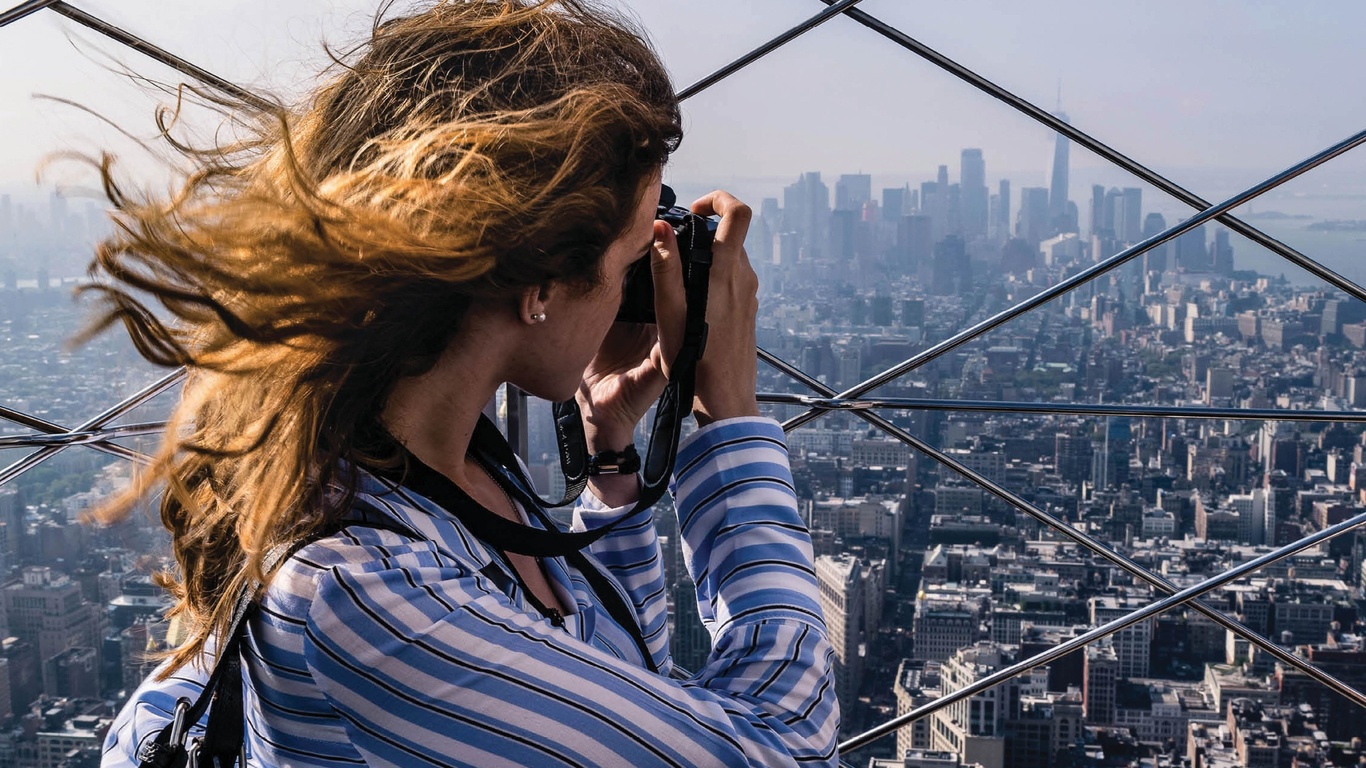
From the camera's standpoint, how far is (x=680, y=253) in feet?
2.50

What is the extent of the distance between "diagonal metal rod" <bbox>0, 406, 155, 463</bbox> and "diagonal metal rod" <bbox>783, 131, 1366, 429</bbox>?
3.05 feet

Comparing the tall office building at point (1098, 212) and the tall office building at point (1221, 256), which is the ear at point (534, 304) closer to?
the tall office building at point (1098, 212)

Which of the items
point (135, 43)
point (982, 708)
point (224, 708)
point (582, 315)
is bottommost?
point (982, 708)

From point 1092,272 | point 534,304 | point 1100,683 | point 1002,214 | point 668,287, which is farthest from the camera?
point 1100,683

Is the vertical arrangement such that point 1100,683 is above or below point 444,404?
below

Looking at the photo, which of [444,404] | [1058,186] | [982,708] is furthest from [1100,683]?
[444,404]

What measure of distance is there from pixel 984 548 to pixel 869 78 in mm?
734

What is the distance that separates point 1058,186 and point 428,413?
4.38ft

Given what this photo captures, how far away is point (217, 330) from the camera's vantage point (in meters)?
0.59

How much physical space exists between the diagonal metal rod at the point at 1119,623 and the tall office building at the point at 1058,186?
1.91ft

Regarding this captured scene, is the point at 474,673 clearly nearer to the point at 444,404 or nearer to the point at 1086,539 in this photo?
the point at 444,404

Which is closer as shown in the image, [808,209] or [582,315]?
[582,315]

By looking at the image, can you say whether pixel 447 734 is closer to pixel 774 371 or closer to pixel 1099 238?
pixel 774 371

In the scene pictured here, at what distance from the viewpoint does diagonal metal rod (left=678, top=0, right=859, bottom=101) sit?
4.50ft
